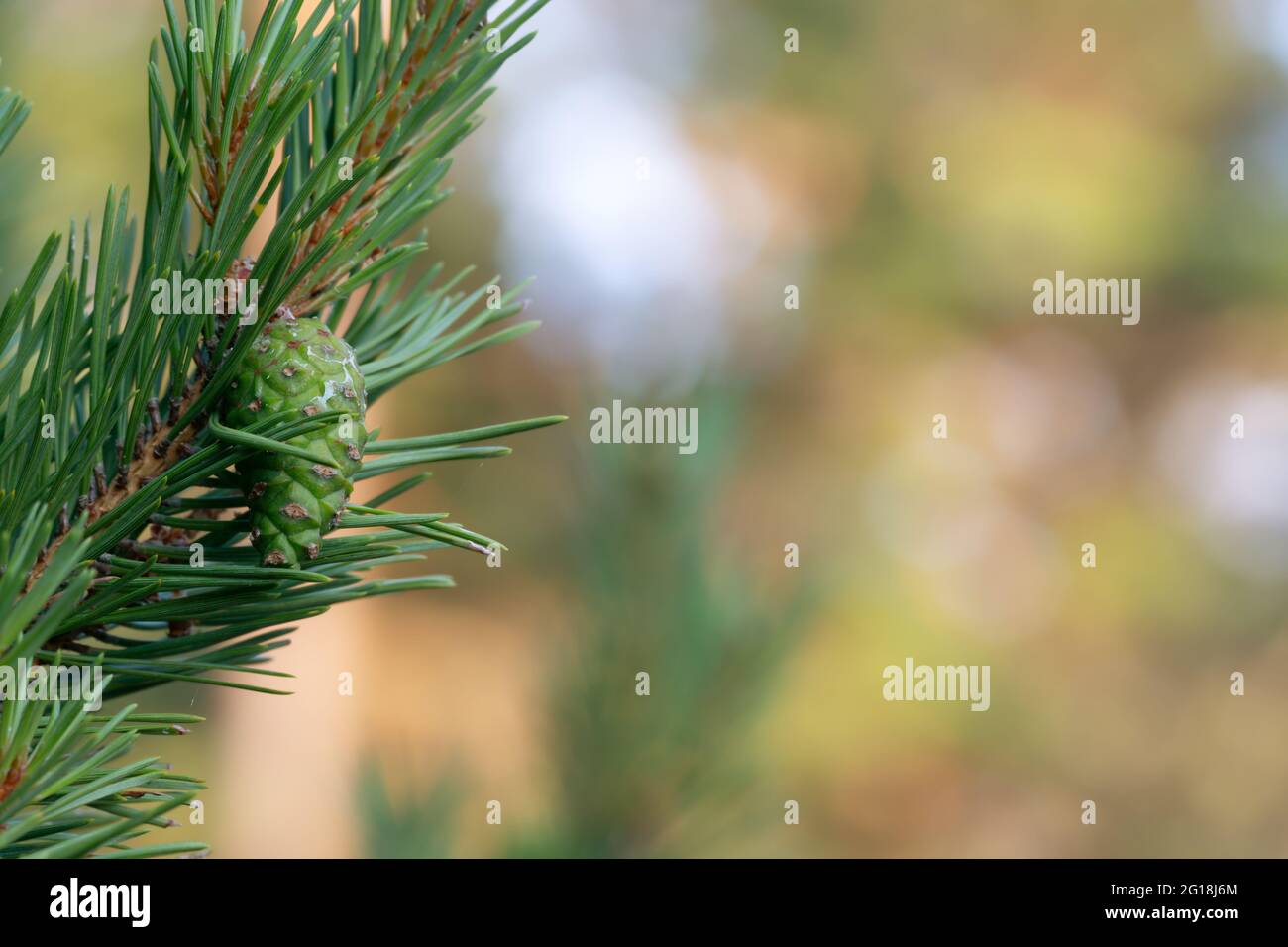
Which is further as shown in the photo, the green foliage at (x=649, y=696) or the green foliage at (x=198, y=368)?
the green foliage at (x=649, y=696)

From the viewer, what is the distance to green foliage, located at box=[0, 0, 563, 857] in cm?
28

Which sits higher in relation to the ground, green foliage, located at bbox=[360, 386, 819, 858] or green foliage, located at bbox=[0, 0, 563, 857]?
green foliage, located at bbox=[0, 0, 563, 857]

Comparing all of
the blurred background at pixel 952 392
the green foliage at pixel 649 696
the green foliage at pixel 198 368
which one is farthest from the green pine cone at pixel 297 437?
the blurred background at pixel 952 392

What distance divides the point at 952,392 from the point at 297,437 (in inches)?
193

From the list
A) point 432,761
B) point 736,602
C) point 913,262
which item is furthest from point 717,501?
point 913,262

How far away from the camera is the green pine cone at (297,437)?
0.29 meters

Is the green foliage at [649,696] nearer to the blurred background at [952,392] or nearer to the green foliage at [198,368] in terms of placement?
the green foliage at [198,368]

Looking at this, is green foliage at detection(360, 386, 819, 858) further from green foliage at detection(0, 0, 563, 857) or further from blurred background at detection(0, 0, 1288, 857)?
blurred background at detection(0, 0, 1288, 857)

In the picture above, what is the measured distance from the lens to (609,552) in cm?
104

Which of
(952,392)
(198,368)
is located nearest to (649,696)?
(198,368)

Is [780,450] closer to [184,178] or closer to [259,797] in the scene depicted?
[259,797]

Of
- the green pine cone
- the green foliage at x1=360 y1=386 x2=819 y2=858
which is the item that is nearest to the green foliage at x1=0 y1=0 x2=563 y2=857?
the green pine cone

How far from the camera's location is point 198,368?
0.32 meters

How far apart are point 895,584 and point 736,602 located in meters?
3.47
